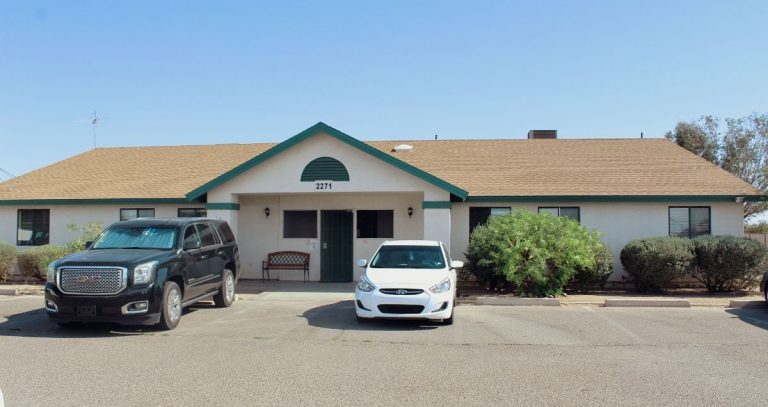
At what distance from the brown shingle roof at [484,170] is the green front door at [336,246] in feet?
10.8

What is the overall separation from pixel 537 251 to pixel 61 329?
385 inches

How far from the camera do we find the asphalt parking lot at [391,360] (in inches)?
249

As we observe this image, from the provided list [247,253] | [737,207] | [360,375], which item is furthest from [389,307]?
→ [737,207]

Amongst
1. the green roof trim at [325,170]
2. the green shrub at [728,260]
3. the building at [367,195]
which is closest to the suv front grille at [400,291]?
the building at [367,195]

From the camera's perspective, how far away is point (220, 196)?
16.4 metres

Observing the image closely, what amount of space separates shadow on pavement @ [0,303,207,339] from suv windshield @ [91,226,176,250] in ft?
4.74

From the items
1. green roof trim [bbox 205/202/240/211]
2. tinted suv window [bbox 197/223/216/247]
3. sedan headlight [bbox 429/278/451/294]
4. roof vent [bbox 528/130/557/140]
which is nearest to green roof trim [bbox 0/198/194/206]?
green roof trim [bbox 205/202/240/211]

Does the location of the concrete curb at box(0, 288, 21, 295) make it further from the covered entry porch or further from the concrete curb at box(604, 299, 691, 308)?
the concrete curb at box(604, 299, 691, 308)

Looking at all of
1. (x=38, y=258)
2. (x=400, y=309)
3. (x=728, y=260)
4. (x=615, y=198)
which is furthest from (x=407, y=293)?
(x=38, y=258)

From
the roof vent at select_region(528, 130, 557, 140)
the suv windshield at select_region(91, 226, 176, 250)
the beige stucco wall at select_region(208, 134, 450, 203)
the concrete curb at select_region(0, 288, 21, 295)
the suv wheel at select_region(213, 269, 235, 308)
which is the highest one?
the roof vent at select_region(528, 130, 557, 140)

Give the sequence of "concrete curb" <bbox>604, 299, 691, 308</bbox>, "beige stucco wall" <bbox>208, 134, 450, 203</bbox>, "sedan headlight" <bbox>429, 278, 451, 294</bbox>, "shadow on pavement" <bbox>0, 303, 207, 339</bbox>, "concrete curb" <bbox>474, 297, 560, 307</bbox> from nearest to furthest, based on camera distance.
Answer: "shadow on pavement" <bbox>0, 303, 207, 339</bbox>
"sedan headlight" <bbox>429, 278, 451, 294</bbox>
"concrete curb" <bbox>604, 299, 691, 308</bbox>
"concrete curb" <bbox>474, 297, 560, 307</bbox>
"beige stucco wall" <bbox>208, 134, 450, 203</bbox>

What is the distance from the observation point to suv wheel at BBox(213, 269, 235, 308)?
12.8 metres

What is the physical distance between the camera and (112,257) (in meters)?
10.1

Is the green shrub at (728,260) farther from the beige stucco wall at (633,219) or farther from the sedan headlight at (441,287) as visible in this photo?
the sedan headlight at (441,287)
